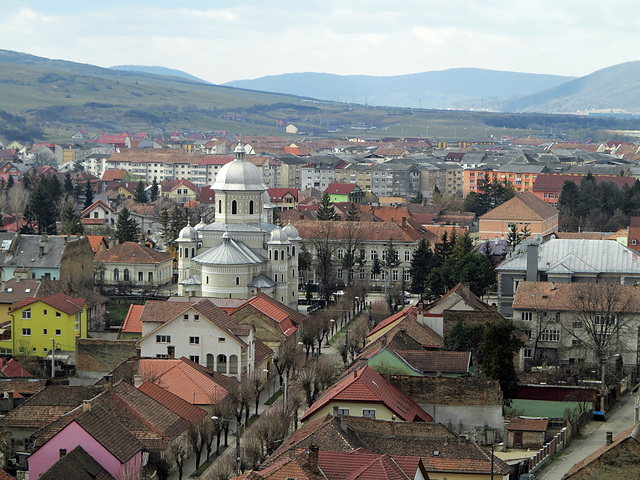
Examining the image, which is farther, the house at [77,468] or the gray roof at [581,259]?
the gray roof at [581,259]

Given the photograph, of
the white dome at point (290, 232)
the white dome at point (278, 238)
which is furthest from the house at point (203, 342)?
the white dome at point (290, 232)

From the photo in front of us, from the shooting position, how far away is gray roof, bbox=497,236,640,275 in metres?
60.2

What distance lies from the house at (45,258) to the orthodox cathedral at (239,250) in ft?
22.7

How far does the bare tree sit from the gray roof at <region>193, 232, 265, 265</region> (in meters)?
19.0

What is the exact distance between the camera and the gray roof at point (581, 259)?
198 feet

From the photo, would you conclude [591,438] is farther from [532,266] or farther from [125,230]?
[125,230]

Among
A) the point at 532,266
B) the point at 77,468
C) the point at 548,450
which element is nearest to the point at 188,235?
the point at 532,266

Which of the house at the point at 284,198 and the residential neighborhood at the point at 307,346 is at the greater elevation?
the residential neighborhood at the point at 307,346

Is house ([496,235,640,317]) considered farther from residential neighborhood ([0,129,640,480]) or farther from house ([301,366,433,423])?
house ([301,366,433,423])

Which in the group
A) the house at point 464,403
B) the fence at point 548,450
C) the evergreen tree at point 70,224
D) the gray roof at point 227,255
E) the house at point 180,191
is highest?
the gray roof at point 227,255

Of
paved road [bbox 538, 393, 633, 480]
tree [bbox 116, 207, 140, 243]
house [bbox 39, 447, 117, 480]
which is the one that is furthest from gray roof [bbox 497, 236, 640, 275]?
tree [bbox 116, 207, 140, 243]

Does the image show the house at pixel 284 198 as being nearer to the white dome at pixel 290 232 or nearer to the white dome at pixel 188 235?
the white dome at pixel 290 232

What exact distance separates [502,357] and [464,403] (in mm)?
4501

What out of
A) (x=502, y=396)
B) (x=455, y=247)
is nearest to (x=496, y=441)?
(x=502, y=396)
